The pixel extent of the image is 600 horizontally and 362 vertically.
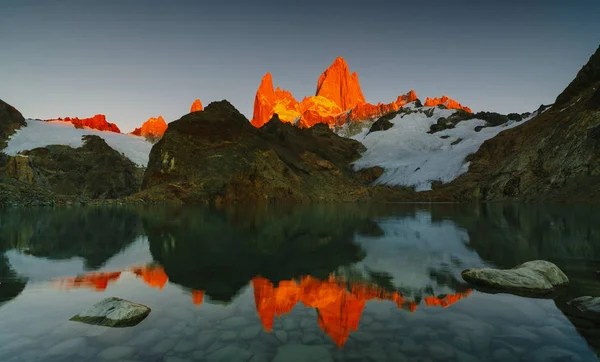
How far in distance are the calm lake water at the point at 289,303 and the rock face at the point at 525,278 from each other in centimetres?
64

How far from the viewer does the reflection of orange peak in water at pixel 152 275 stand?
53.9 ft

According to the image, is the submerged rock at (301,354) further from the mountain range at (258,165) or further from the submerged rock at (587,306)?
the mountain range at (258,165)

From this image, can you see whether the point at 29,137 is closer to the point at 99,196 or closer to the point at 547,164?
the point at 99,196

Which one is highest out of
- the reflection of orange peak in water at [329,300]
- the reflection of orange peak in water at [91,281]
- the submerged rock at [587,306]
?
the submerged rock at [587,306]

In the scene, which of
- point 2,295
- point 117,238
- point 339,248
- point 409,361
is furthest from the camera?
point 117,238

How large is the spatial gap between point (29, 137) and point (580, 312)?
6658 inches

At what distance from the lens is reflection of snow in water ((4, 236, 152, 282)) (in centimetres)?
1795

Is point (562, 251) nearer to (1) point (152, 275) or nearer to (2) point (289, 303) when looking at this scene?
(2) point (289, 303)

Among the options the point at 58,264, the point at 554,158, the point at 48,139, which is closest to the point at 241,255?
the point at 58,264

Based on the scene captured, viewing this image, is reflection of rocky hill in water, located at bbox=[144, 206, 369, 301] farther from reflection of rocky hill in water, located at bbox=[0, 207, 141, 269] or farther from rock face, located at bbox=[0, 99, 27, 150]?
rock face, located at bbox=[0, 99, 27, 150]

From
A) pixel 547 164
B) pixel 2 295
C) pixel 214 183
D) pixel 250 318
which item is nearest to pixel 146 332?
pixel 250 318

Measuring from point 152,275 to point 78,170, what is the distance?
128 meters

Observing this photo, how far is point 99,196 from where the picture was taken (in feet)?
408

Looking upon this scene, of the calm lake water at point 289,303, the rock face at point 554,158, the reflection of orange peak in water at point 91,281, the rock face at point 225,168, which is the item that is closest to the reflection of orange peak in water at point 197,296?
the calm lake water at point 289,303
